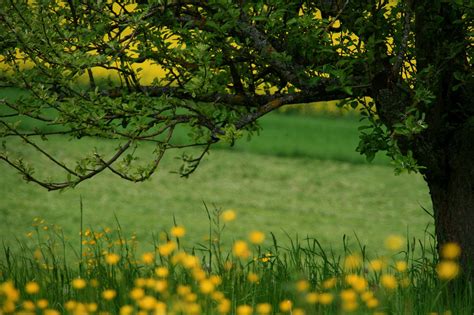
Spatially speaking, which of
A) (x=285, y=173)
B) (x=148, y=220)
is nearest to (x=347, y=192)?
(x=285, y=173)

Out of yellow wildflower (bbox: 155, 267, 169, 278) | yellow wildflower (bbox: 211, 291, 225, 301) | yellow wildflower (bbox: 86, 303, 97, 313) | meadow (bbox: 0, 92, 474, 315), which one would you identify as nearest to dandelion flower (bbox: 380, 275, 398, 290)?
meadow (bbox: 0, 92, 474, 315)

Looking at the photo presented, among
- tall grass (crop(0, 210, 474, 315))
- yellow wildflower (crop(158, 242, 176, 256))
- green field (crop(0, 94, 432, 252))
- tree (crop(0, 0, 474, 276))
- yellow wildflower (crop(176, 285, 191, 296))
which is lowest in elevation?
green field (crop(0, 94, 432, 252))

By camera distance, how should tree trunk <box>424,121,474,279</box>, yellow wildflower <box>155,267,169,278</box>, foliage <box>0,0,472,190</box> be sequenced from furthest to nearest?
tree trunk <box>424,121,474,279</box>
foliage <box>0,0,472,190</box>
yellow wildflower <box>155,267,169,278</box>

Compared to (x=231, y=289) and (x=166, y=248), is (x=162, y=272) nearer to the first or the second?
(x=166, y=248)

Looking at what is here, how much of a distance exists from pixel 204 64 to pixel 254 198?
5.44 metres

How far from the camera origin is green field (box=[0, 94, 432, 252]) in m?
7.88

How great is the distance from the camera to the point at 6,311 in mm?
3488

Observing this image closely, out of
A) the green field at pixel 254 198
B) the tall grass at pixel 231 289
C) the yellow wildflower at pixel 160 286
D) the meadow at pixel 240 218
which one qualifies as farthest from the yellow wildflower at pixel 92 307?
the green field at pixel 254 198

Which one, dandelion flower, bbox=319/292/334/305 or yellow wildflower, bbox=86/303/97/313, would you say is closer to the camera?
yellow wildflower, bbox=86/303/97/313

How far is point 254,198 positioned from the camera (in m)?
9.04

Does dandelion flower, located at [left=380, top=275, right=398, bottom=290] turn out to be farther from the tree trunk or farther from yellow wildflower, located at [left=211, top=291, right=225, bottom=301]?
the tree trunk

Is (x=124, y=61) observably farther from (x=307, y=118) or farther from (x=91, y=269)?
(x=307, y=118)

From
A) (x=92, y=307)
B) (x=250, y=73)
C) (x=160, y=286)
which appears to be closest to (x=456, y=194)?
(x=250, y=73)

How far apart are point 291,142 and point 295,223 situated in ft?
13.4
